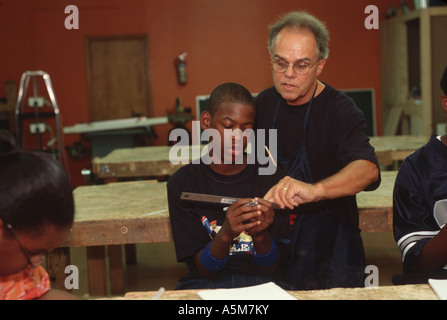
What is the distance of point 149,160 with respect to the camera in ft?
12.0

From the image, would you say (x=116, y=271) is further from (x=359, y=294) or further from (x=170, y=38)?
(x=170, y=38)

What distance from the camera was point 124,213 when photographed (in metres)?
2.26

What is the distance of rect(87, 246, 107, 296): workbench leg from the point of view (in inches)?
127

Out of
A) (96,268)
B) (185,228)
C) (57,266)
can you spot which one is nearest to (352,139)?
(185,228)

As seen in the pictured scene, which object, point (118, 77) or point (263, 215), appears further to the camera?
point (118, 77)

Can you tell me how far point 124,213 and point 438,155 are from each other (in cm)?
131

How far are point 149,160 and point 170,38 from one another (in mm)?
3801

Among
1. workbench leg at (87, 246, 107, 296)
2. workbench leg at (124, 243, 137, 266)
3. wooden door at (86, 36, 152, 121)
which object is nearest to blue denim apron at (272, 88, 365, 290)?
workbench leg at (87, 246, 107, 296)

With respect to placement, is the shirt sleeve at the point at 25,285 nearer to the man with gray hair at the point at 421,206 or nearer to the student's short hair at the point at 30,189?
the student's short hair at the point at 30,189

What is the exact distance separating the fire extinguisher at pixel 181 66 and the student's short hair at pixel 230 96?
5.16 meters

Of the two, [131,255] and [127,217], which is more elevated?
[127,217]

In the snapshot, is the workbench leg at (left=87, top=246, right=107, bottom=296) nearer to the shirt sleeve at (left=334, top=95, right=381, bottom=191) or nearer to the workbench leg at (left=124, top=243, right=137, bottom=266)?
the workbench leg at (left=124, top=243, right=137, bottom=266)
